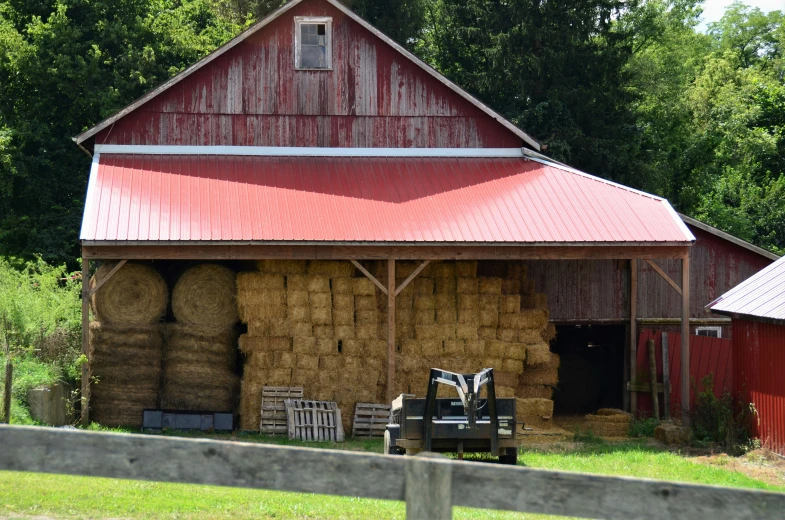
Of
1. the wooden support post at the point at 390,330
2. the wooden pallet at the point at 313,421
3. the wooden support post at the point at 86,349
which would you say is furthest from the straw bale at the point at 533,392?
the wooden support post at the point at 86,349

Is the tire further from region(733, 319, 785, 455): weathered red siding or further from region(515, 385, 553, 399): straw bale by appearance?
region(515, 385, 553, 399): straw bale

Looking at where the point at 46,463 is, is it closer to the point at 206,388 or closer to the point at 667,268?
the point at 206,388

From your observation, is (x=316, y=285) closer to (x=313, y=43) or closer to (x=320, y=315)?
(x=320, y=315)

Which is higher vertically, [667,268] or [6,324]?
[667,268]

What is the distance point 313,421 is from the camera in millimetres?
18562

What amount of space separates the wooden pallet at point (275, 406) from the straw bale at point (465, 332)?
321 centimetres

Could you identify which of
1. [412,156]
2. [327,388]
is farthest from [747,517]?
[412,156]

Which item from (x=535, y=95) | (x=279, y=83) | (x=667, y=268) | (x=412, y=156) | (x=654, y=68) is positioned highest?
(x=654, y=68)

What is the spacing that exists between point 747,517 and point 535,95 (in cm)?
3141

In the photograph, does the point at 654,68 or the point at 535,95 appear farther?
the point at 654,68

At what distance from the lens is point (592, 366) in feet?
78.8

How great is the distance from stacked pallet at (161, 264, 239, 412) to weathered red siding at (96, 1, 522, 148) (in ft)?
13.9

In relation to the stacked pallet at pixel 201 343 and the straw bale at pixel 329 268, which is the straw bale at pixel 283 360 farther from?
the straw bale at pixel 329 268

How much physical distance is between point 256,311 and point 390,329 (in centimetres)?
254
